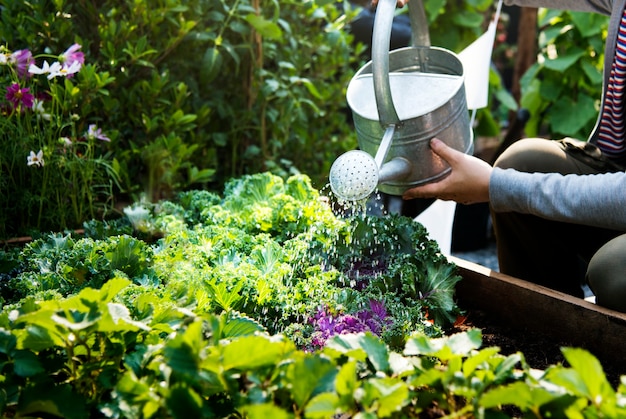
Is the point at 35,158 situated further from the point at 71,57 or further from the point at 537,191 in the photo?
the point at 537,191

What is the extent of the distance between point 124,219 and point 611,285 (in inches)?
49.9

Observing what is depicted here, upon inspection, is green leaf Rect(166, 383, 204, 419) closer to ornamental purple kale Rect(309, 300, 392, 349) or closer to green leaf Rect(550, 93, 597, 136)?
ornamental purple kale Rect(309, 300, 392, 349)

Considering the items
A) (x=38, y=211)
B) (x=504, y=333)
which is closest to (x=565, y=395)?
(x=504, y=333)

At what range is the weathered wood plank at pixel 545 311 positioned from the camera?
149 centimetres

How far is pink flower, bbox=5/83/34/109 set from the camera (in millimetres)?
1824

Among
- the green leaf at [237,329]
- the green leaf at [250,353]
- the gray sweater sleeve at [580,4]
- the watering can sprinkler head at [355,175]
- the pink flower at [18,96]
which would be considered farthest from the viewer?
the gray sweater sleeve at [580,4]

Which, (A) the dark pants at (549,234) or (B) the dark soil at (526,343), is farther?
(A) the dark pants at (549,234)

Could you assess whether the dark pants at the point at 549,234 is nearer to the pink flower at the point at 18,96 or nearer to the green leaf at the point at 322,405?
the green leaf at the point at 322,405

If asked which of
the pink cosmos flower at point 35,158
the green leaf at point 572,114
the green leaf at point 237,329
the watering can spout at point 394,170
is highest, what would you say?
the watering can spout at point 394,170

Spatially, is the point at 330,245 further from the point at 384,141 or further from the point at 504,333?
Result: the point at 504,333

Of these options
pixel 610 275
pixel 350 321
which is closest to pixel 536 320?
pixel 610 275

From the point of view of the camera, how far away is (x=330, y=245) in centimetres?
169

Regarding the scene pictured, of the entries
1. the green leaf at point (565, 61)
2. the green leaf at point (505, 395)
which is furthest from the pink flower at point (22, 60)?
the green leaf at point (565, 61)

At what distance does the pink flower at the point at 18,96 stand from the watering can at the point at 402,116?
0.86 meters
